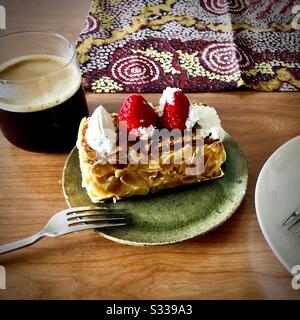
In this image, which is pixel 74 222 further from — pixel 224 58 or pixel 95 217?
pixel 224 58

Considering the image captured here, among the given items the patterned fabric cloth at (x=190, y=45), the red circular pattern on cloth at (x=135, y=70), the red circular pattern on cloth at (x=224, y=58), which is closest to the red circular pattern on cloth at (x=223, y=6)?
the patterned fabric cloth at (x=190, y=45)

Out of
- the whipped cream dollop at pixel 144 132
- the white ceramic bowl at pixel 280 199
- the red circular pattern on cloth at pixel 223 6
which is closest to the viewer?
the white ceramic bowl at pixel 280 199

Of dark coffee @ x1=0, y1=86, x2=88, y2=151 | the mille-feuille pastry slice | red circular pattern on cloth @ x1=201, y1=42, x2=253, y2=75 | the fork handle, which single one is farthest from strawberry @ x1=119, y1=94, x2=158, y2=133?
red circular pattern on cloth @ x1=201, y1=42, x2=253, y2=75

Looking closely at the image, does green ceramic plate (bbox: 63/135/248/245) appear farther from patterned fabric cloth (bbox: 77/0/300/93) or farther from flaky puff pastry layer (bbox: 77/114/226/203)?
patterned fabric cloth (bbox: 77/0/300/93)

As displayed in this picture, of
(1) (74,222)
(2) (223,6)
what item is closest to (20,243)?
(1) (74,222)

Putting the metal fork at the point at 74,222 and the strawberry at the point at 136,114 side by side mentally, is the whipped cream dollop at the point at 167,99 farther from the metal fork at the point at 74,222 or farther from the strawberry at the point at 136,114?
the metal fork at the point at 74,222
